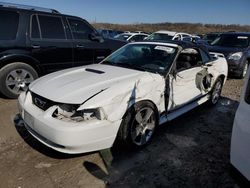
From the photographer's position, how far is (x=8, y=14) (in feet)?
18.3

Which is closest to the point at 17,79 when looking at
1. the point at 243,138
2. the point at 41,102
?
Result: the point at 41,102

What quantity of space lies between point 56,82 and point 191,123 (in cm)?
258

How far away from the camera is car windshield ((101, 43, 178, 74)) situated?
4273 millimetres

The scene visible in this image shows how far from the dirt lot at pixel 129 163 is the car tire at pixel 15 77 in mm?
1330

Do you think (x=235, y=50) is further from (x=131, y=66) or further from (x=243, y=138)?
(x=243, y=138)

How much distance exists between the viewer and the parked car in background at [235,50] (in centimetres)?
879

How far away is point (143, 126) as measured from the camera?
3795 mm

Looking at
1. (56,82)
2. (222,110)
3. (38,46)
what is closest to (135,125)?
(56,82)

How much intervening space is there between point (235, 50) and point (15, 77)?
6.97 meters

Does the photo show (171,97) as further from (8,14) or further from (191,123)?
(8,14)

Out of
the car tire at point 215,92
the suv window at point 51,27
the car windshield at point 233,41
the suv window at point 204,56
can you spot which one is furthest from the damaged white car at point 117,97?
the car windshield at point 233,41

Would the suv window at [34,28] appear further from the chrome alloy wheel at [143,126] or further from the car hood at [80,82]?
the chrome alloy wheel at [143,126]

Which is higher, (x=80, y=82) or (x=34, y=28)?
(x=34, y=28)

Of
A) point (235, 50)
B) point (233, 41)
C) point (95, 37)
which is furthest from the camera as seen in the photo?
point (233, 41)
